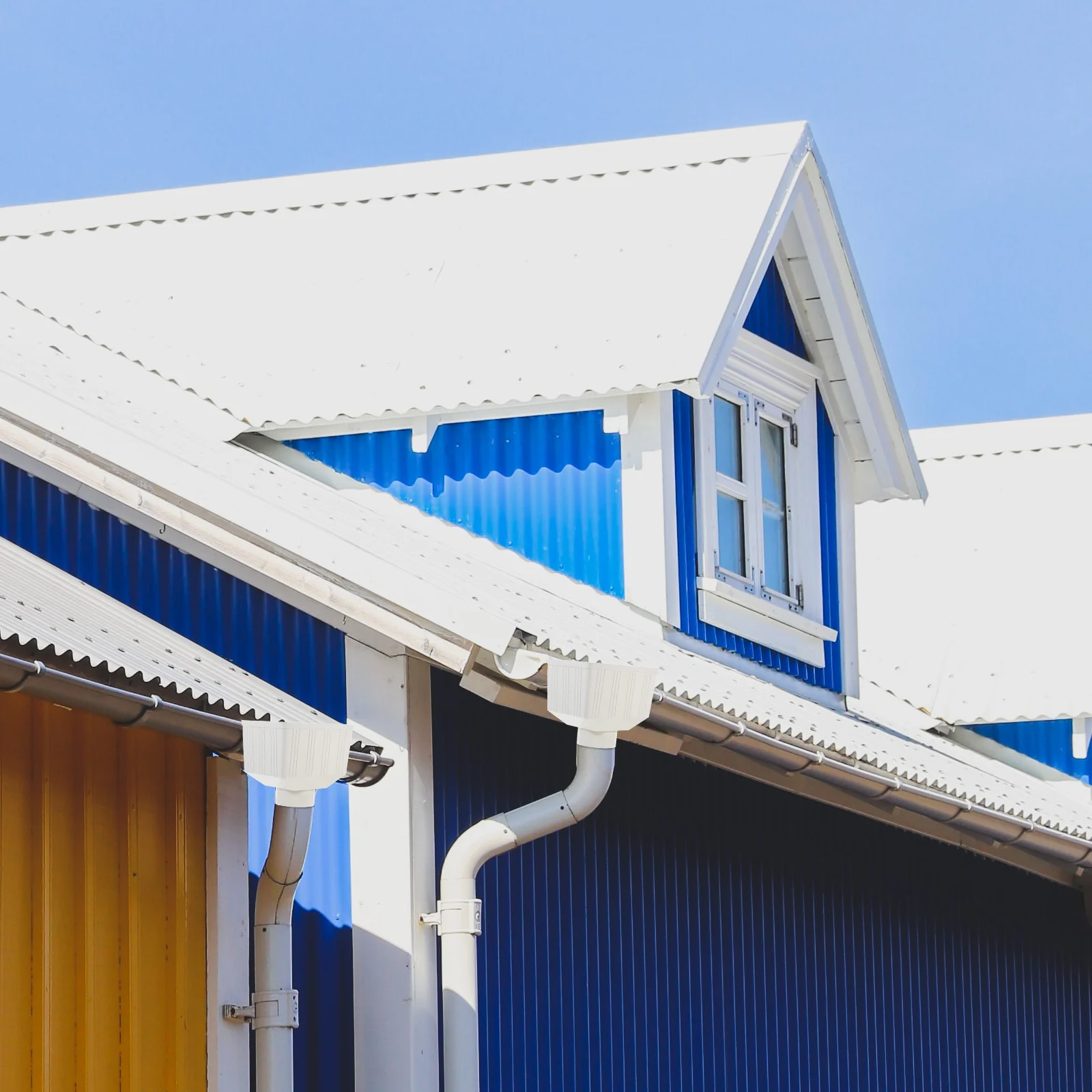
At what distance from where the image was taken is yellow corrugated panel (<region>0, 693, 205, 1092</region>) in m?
6.27

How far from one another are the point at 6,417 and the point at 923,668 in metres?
8.13

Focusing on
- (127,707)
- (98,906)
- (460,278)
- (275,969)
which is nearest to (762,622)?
(460,278)

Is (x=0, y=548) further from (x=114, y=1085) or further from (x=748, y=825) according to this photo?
(x=748, y=825)

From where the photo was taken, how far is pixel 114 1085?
651 centimetres

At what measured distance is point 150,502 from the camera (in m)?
8.67

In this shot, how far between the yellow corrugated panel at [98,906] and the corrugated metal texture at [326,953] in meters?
1.26

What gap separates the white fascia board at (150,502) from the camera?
8.56 meters

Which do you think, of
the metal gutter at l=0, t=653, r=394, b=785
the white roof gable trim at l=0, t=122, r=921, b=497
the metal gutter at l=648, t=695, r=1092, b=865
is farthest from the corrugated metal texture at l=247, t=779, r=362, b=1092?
the white roof gable trim at l=0, t=122, r=921, b=497

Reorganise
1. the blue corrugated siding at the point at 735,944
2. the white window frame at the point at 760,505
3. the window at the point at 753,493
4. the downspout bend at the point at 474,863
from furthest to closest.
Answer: the window at the point at 753,493 < the white window frame at the point at 760,505 < the blue corrugated siding at the point at 735,944 < the downspout bend at the point at 474,863

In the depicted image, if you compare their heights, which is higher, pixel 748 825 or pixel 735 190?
pixel 735 190

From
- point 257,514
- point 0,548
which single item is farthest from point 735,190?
point 0,548

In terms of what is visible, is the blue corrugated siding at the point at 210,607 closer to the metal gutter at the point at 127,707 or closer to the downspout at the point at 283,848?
the downspout at the point at 283,848

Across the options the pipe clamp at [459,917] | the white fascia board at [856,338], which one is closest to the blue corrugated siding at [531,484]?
the white fascia board at [856,338]

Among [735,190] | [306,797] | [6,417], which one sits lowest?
[306,797]
